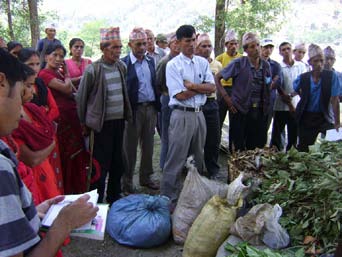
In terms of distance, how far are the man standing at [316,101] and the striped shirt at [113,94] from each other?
256 cm

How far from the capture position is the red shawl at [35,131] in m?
2.44

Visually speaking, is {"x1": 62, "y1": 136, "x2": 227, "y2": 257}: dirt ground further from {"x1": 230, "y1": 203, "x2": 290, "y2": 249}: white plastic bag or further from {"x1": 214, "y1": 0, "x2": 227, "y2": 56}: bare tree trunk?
{"x1": 214, "y1": 0, "x2": 227, "y2": 56}: bare tree trunk

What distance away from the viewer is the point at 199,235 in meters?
3.05

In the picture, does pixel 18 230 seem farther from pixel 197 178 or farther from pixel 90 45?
pixel 90 45

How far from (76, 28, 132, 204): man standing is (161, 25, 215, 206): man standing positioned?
0.60m

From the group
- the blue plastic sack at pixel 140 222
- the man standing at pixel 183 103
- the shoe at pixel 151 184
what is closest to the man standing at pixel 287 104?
the man standing at pixel 183 103

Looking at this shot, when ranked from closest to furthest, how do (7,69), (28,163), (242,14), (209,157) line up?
(7,69) < (28,163) < (209,157) < (242,14)

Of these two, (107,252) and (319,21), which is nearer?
(107,252)

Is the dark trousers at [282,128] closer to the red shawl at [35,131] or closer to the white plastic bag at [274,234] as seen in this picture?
the white plastic bag at [274,234]

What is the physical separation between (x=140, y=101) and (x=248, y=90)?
5.00 feet

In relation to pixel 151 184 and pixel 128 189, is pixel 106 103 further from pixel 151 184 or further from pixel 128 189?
pixel 151 184

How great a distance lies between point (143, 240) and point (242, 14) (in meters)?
7.59

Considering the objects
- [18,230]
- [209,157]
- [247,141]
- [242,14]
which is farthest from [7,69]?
[242,14]

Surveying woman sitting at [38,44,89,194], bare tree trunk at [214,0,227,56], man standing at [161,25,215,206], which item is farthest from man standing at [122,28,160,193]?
bare tree trunk at [214,0,227,56]
